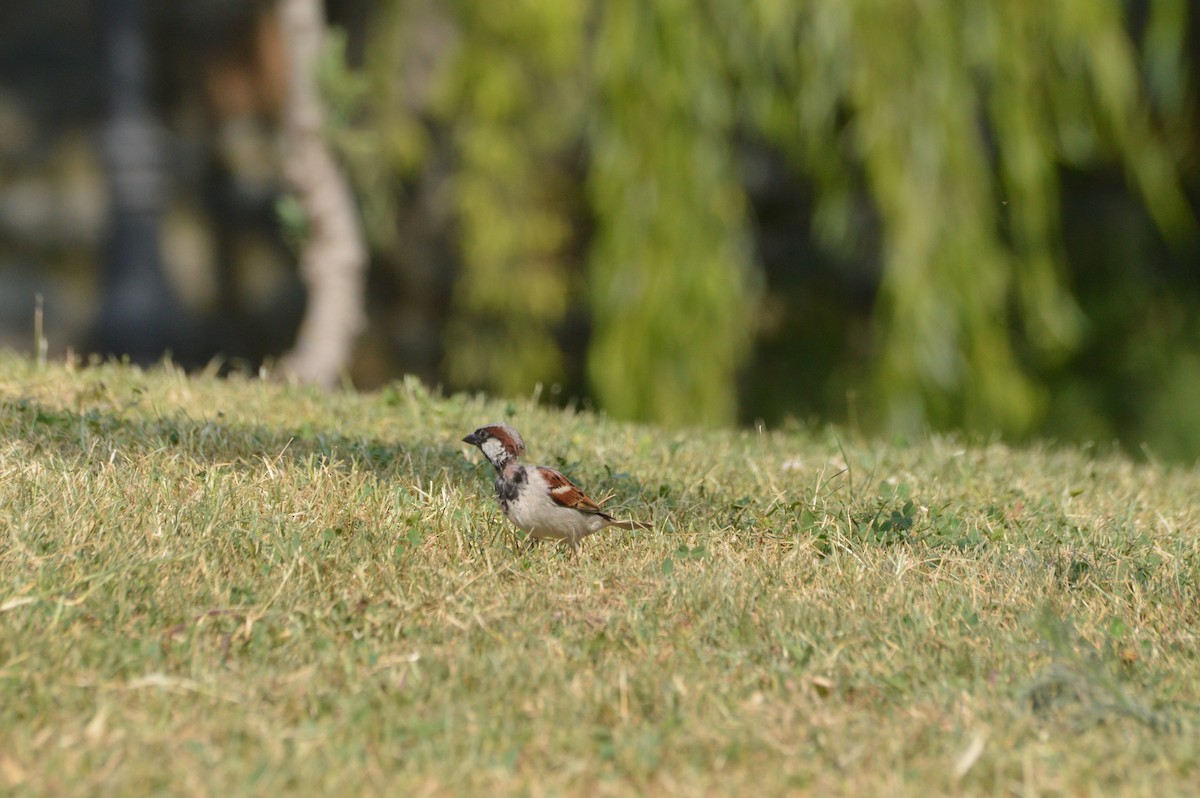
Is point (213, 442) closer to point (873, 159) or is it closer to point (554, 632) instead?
point (554, 632)

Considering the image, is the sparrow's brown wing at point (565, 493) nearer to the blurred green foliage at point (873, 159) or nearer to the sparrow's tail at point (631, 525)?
the sparrow's tail at point (631, 525)

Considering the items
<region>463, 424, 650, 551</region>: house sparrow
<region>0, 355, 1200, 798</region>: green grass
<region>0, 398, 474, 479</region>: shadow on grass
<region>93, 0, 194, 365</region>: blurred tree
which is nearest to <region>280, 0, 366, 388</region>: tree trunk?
<region>93, 0, 194, 365</region>: blurred tree

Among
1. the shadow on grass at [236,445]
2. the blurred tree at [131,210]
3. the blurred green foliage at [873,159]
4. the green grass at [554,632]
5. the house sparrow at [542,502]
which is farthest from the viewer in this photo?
the blurred tree at [131,210]

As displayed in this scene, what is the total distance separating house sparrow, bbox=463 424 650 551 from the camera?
14.3 ft

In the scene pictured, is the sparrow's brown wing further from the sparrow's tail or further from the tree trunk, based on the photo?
the tree trunk

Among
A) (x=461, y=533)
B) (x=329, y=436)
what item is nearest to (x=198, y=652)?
(x=461, y=533)

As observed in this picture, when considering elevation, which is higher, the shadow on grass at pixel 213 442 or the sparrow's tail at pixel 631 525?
the sparrow's tail at pixel 631 525

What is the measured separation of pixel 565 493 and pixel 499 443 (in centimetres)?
38

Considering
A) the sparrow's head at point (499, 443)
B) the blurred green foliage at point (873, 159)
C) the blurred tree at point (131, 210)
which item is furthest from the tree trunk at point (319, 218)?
the sparrow's head at point (499, 443)

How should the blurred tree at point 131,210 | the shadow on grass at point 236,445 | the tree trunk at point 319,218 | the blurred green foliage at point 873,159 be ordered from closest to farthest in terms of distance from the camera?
the shadow on grass at point 236,445 < the blurred green foliage at point 873,159 < the tree trunk at point 319,218 < the blurred tree at point 131,210

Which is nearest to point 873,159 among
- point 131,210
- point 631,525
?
point 631,525

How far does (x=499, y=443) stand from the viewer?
4.67 meters

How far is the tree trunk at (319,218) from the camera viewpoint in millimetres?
11188

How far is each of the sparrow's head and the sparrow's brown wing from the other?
0.17m
